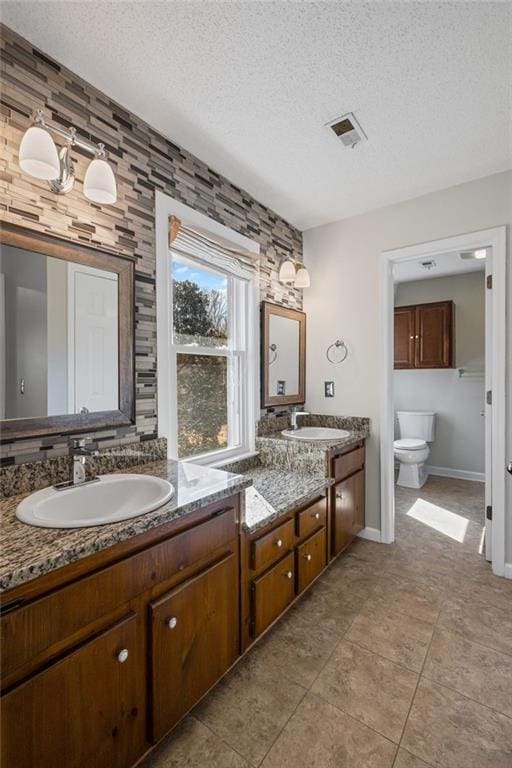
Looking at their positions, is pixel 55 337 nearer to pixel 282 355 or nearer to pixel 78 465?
pixel 78 465

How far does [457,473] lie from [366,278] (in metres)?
3.02

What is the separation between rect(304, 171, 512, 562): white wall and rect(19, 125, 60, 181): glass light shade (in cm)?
219

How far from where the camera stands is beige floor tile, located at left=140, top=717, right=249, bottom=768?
1.16 metres

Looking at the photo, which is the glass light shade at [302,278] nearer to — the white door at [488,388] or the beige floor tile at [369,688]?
the white door at [488,388]

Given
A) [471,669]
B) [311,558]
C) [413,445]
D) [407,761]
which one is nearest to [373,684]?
[407,761]

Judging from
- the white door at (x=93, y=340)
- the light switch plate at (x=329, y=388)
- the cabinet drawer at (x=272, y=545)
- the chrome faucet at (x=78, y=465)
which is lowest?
the cabinet drawer at (x=272, y=545)

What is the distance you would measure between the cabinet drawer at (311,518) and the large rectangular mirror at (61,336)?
1.05m

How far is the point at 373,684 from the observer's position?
4.82ft

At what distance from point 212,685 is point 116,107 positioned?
98.9 inches

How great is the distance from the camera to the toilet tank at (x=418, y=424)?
14.5 ft

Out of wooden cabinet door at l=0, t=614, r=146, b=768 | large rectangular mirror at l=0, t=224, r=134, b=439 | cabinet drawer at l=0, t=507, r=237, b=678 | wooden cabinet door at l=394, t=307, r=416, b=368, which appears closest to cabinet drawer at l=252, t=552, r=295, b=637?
cabinet drawer at l=0, t=507, r=237, b=678

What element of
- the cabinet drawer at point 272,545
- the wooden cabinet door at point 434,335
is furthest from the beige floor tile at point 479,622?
the wooden cabinet door at point 434,335

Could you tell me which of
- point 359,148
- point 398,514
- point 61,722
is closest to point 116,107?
point 359,148

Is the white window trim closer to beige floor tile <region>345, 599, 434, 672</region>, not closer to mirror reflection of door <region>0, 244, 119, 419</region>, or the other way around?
mirror reflection of door <region>0, 244, 119, 419</region>
